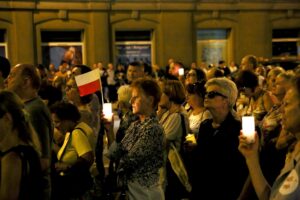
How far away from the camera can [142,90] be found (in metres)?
4.66

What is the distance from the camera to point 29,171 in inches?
126

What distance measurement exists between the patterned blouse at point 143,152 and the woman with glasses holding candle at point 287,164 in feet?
4.51

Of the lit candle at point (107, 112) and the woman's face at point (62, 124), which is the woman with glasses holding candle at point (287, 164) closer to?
the lit candle at point (107, 112)

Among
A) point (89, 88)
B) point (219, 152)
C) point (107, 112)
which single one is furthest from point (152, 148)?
point (89, 88)

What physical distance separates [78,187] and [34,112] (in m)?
0.94

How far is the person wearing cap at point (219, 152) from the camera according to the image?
160 inches

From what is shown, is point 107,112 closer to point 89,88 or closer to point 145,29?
point 89,88

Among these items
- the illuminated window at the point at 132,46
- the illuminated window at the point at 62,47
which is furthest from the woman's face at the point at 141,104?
the illuminated window at the point at 132,46

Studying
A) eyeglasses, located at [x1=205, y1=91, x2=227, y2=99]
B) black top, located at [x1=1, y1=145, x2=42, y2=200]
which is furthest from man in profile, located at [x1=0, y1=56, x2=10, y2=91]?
eyeglasses, located at [x1=205, y1=91, x2=227, y2=99]

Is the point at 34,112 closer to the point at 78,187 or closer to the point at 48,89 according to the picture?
the point at 78,187

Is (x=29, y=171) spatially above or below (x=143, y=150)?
above

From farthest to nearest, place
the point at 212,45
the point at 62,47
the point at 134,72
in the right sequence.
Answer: the point at 212,45 → the point at 62,47 → the point at 134,72

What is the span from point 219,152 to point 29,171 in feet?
5.38

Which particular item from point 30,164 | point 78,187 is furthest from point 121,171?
point 30,164
